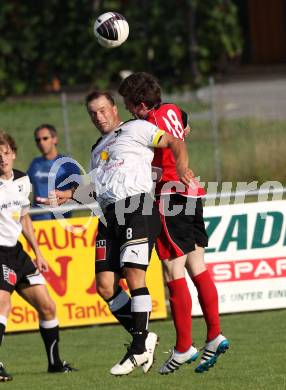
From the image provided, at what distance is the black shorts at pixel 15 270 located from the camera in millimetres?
10055

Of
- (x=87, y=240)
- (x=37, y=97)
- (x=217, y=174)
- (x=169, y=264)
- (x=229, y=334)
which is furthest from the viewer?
(x=37, y=97)

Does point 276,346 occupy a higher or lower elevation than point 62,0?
lower

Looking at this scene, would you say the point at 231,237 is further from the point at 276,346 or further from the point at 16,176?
the point at 16,176

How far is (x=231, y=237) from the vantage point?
1368cm

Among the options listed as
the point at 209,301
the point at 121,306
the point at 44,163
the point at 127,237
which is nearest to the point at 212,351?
the point at 209,301

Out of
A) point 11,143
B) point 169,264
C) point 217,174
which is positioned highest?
point 11,143

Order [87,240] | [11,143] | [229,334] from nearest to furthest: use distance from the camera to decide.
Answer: [11,143] < [229,334] < [87,240]

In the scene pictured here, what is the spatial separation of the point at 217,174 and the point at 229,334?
863 cm

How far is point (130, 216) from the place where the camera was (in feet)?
29.6

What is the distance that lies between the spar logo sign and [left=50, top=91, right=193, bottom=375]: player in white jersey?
4.52 m

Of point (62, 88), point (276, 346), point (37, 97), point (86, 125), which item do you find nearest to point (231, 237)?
point (276, 346)

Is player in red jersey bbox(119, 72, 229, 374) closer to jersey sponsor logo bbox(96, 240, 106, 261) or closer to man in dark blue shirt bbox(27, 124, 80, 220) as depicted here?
jersey sponsor logo bbox(96, 240, 106, 261)

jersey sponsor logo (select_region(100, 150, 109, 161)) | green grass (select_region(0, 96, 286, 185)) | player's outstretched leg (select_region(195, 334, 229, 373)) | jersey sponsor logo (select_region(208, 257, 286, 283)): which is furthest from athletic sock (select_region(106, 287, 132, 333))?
green grass (select_region(0, 96, 286, 185))

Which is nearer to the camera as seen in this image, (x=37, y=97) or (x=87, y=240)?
(x=87, y=240)
